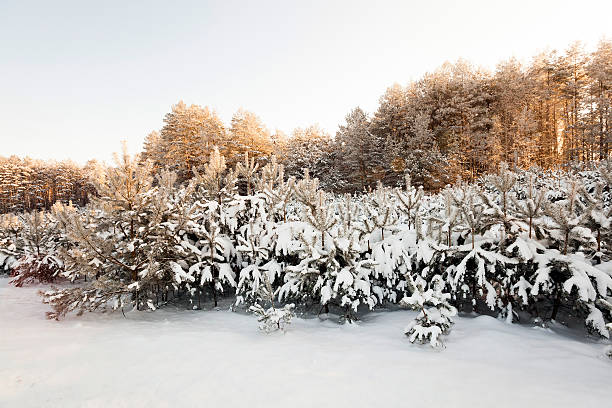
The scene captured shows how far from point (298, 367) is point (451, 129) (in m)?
30.8

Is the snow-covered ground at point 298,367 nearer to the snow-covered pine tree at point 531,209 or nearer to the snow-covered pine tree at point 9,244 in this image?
the snow-covered pine tree at point 531,209

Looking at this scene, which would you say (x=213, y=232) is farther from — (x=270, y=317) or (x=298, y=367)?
(x=298, y=367)

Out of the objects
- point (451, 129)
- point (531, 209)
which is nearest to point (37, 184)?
point (451, 129)

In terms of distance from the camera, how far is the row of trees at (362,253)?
3.93 m

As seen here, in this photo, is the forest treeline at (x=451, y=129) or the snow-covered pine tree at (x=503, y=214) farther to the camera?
the forest treeline at (x=451, y=129)

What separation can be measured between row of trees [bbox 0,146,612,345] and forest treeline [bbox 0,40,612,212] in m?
16.8

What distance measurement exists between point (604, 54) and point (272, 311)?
3419 centimetres

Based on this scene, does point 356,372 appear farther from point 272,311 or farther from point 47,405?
point 47,405

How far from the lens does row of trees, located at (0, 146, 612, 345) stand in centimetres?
393

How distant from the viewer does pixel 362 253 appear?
542cm

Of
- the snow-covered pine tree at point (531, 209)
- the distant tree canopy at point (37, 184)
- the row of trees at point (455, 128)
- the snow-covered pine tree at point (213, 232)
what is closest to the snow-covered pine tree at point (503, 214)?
the snow-covered pine tree at point (531, 209)

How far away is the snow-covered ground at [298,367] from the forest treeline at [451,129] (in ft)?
60.5

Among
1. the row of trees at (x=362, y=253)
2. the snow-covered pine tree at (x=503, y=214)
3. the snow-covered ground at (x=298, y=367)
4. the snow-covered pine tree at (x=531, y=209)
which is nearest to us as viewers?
the snow-covered ground at (x=298, y=367)

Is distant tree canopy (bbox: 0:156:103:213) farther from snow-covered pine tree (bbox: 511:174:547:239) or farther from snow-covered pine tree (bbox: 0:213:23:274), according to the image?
snow-covered pine tree (bbox: 511:174:547:239)
